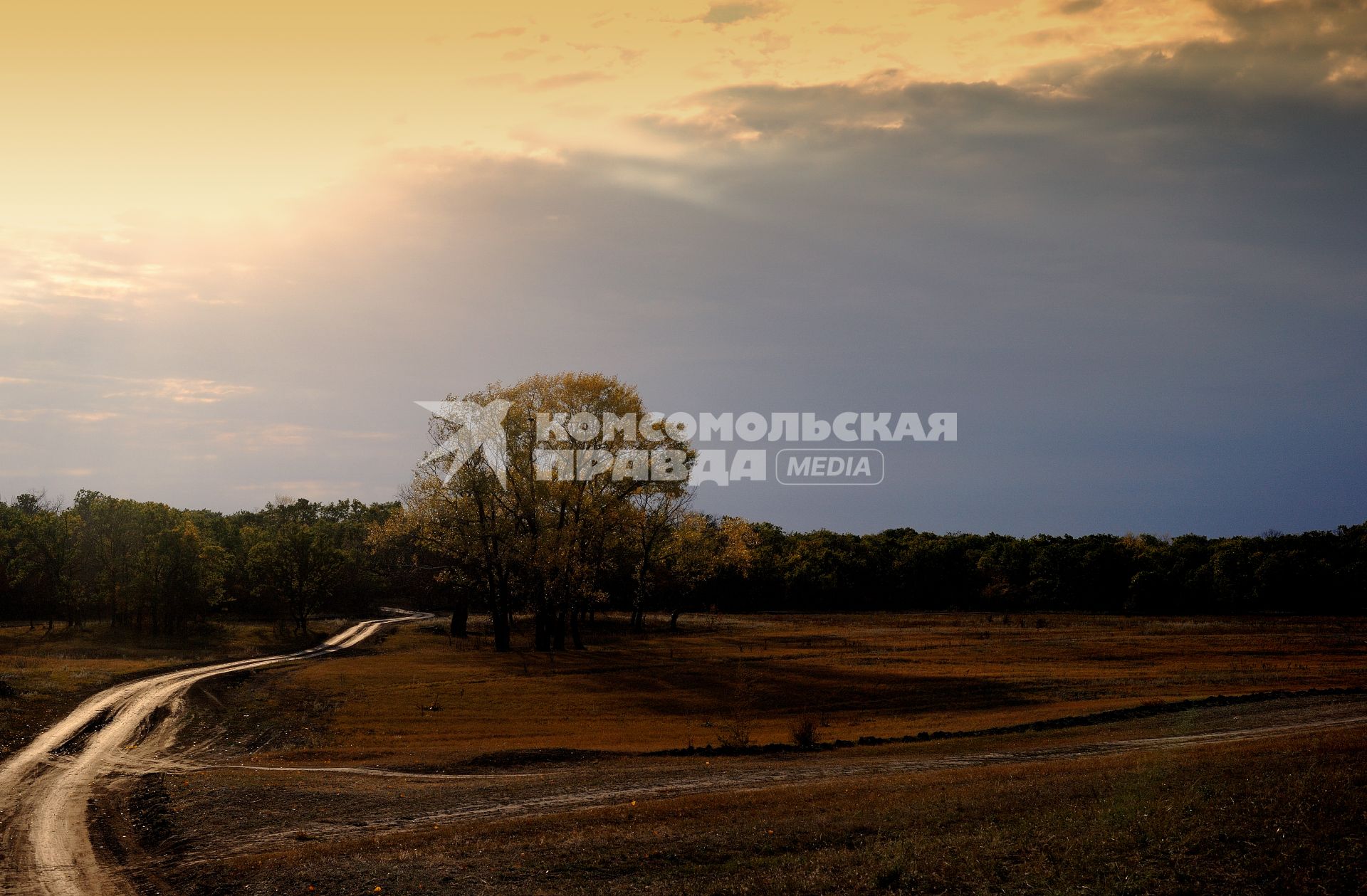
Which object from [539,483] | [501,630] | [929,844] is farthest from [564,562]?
[929,844]

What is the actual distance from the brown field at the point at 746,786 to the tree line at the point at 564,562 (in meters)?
11.6

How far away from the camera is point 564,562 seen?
190ft

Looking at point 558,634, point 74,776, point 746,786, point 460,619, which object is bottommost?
point 460,619

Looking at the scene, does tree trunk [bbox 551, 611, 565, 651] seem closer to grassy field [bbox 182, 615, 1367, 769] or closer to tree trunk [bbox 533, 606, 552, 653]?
tree trunk [bbox 533, 606, 552, 653]

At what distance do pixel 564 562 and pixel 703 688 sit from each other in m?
14.2

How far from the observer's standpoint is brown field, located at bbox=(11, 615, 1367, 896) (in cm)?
1411

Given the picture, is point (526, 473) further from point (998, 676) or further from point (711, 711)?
point (998, 676)

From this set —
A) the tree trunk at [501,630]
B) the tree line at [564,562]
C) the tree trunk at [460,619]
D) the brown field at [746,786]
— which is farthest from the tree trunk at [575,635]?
the tree trunk at [460,619]

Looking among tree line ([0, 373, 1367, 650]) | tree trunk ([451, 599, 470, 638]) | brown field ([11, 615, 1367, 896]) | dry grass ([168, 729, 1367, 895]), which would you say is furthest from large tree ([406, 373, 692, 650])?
dry grass ([168, 729, 1367, 895])

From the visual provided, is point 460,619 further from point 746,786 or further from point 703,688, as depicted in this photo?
point 746,786

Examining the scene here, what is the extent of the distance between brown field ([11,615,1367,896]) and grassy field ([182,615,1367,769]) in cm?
29

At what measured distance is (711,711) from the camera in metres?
42.2

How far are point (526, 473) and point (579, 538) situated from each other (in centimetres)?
592

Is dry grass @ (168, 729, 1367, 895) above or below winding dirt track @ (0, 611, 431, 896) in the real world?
above
